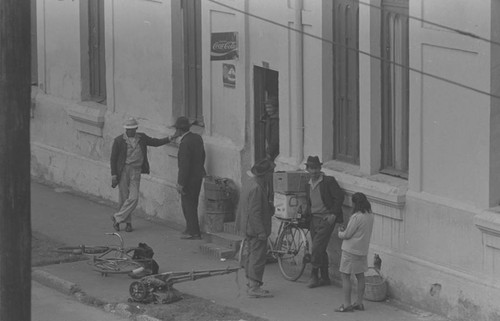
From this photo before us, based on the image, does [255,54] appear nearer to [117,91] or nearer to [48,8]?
[117,91]

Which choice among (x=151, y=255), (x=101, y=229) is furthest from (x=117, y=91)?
(x=151, y=255)

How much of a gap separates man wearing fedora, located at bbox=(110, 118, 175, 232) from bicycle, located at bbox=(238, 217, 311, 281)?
300 centimetres

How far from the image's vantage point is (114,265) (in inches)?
612

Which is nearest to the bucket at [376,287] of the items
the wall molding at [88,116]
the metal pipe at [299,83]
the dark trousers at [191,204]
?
the metal pipe at [299,83]

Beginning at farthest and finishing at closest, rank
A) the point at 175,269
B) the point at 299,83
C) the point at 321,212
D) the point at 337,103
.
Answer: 1. the point at 175,269
2. the point at 299,83
3. the point at 337,103
4. the point at 321,212

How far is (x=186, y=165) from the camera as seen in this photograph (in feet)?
56.7

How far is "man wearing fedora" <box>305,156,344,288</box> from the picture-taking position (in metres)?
14.8

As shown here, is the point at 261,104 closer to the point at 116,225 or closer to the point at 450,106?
the point at 116,225

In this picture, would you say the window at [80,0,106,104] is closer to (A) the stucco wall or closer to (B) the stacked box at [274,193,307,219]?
(B) the stacked box at [274,193,307,219]

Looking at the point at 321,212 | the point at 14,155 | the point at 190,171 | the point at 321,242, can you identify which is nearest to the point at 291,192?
the point at 321,212

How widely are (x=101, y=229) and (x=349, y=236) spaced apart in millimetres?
5867

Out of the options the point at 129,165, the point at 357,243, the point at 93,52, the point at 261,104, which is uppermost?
the point at 93,52

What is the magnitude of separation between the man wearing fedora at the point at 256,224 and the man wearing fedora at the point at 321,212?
0.61m

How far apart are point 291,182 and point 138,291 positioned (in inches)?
94.6
